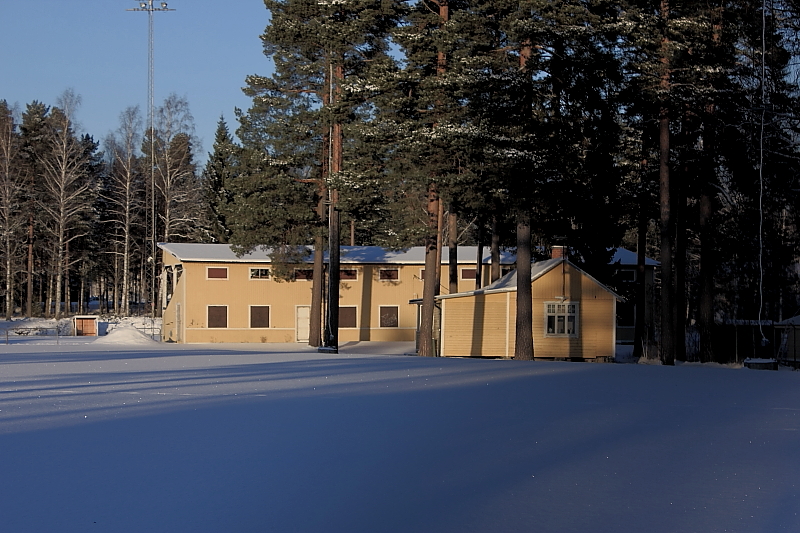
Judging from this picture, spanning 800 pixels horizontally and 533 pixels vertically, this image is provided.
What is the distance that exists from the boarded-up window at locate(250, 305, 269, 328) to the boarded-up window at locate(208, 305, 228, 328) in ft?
4.19

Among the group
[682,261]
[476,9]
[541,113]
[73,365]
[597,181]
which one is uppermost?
[476,9]

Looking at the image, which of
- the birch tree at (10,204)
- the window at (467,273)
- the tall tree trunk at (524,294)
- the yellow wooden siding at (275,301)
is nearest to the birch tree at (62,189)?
the birch tree at (10,204)

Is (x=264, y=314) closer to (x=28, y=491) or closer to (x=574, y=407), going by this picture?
(x=574, y=407)

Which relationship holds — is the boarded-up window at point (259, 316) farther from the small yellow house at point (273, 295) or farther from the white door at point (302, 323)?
the white door at point (302, 323)

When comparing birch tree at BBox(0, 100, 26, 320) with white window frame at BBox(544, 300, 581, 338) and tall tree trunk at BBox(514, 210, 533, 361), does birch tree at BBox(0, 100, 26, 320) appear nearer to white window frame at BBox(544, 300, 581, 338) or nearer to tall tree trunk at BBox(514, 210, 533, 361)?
white window frame at BBox(544, 300, 581, 338)

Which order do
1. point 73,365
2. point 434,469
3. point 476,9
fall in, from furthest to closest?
point 476,9 < point 73,365 < point 434,469

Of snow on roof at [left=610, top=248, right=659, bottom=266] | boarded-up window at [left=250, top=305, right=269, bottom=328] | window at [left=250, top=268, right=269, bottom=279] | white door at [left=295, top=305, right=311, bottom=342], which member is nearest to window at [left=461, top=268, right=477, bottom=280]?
snow on roof at [left=610, top=248, right=659, bottom=266]

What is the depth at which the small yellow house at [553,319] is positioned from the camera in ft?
106

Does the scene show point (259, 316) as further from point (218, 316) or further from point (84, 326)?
point (84, 326)

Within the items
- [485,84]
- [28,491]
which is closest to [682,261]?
[485,84]

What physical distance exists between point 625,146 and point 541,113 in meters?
4.99

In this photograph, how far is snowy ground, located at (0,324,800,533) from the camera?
603cm

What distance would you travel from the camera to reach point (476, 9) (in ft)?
85.3

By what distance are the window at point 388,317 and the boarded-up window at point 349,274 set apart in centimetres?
215
